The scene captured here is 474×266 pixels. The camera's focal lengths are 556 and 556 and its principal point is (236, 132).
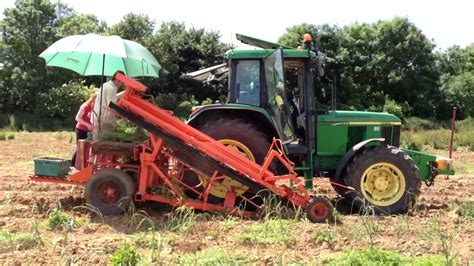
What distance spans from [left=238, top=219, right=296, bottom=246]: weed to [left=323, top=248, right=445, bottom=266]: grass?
0.72m

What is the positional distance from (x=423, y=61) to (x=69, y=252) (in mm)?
31440

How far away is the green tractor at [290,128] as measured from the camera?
7.16 metres

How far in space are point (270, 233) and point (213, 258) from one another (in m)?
1.22

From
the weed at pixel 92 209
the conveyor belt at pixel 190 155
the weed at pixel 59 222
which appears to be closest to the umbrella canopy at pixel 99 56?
the conveyor belt at pixel 190 155

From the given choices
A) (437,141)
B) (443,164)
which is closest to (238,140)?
(443,164)

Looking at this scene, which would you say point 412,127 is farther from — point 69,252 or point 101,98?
point 69,252

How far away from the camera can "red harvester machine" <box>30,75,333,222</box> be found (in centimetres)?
676

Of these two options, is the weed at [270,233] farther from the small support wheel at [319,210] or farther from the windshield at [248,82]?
the windshield at [248,82]

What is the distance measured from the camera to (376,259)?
455 cm

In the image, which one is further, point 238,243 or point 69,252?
point 238,243

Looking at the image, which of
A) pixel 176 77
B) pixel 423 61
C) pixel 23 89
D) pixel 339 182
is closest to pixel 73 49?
pixel 339 182

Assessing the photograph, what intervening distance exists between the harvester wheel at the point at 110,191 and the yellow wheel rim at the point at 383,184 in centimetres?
304

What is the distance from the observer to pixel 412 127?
25969mm

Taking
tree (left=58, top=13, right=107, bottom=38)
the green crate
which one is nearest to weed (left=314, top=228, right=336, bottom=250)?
the green crate
